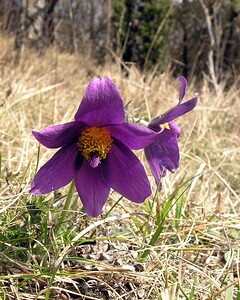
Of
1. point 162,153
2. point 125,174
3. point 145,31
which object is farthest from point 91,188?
point 145,31

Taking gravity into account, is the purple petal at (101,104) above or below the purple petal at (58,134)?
above

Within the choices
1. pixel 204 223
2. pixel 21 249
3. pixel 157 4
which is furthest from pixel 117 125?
pixel 157 4

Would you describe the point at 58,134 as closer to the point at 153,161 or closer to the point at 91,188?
the point at 91,188

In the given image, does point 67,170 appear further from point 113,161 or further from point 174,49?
point 174,49

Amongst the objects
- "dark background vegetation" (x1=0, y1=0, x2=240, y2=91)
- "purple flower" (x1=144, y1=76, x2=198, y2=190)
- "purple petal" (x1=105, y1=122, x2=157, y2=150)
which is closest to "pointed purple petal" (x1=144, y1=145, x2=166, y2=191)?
"purple flower" (x1=144, y1=76, x2=198, y2=190)

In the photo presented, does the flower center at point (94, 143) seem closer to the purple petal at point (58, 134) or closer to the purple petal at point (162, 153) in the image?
the purple petal at point (58, 134)

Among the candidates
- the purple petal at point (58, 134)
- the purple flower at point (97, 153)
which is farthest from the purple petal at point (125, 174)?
the purple petal at point (58, 134)
